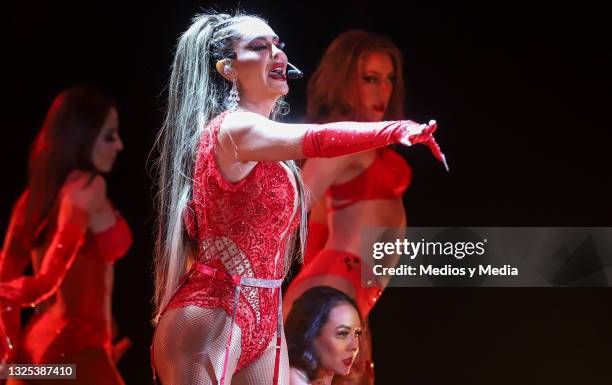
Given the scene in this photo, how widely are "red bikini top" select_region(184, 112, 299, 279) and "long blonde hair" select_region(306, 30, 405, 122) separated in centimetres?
137

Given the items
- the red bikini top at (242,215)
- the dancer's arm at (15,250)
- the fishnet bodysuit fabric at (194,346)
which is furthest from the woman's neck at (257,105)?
the dancer's arm at (15,250)

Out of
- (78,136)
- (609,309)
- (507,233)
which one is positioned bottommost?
(609,309)

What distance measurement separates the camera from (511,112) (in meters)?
3.17

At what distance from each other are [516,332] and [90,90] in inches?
75.0

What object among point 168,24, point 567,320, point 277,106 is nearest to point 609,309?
point 567,320

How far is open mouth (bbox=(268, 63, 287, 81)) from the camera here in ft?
6.11

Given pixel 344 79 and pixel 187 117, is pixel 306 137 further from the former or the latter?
pixel 344 79

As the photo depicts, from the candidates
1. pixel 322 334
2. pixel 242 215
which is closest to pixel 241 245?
pixel 242 215

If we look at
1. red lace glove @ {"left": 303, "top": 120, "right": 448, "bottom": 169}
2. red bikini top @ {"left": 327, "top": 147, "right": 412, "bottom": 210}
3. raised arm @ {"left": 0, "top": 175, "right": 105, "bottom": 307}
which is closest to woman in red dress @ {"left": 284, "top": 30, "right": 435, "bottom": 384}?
red bikini top @ {"left": 327, "top": 147, "right": 412, "bottom": 210}

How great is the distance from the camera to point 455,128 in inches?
124

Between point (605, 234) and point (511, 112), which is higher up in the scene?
point (511, 112)

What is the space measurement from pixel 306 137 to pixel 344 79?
162 centimetres

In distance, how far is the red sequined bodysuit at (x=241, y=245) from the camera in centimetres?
167

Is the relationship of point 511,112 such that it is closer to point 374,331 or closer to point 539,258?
point 539,258
